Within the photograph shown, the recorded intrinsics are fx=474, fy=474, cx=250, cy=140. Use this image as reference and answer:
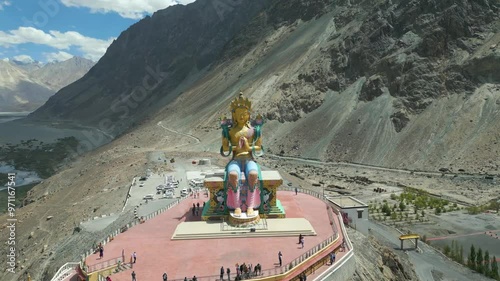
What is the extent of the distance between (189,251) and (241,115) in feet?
28.5

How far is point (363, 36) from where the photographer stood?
85.1 metres

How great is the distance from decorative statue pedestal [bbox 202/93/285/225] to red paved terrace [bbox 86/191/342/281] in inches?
83.9

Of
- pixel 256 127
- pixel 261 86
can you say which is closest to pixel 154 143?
pixel 261 86

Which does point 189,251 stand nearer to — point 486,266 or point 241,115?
point 241,115

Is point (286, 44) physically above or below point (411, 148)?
above

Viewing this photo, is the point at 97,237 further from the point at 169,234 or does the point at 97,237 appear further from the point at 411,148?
the point at 411,148

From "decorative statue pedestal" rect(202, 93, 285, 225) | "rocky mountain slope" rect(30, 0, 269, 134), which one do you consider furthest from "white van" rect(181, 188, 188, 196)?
"rocky mountain slope" rect(30, 0, 269, 134)

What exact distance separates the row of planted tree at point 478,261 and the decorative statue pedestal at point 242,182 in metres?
14.1

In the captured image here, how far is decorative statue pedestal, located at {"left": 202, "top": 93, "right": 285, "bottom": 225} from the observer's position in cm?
2527

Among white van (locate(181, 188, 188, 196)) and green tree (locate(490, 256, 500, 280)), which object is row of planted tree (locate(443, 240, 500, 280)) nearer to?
green tree (locate(490, 256, 500, 280))

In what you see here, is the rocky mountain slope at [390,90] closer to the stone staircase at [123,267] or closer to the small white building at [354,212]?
the small white building at [354,212]

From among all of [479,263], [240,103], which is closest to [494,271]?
[479,263]

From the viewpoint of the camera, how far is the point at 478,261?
3080 cm

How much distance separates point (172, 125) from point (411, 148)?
171ft
